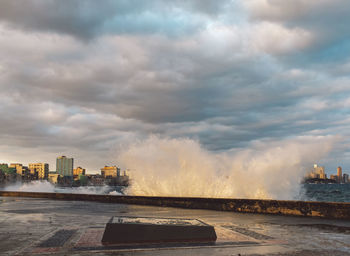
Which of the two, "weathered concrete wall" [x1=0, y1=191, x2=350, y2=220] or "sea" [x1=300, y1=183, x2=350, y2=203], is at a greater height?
"weathered concrete wall" [x1=0, y1=191, x2=350, y2=220]

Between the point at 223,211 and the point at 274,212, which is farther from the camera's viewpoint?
the point at 223,211

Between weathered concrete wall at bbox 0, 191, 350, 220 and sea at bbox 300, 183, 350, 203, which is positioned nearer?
weathered concrete wall at bbox 0, 191, 350, 220

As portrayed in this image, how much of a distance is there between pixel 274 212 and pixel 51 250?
9.49 meters

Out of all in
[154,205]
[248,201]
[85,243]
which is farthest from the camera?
[154,205]

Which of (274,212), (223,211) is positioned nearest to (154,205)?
(223,211)

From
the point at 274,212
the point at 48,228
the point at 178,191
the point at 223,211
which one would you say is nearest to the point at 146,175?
the point at 178,191

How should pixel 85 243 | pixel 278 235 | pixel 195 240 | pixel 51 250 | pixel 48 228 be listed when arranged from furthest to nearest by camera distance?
pixel 48 228, pixel 278 235, pixel 195 240, pixel 85 243, pixel 51 250

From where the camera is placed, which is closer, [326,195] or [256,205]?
[256,205]

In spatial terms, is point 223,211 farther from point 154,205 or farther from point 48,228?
point 48,228

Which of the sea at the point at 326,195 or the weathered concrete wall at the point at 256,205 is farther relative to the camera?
the sea at the point at 326,195

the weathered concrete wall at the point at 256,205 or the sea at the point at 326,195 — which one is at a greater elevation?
the weathered concrete wall at the point at 256,205

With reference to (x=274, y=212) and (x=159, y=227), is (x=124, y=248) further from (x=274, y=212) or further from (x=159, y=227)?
(x=274, y=212)

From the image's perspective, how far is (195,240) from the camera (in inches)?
250

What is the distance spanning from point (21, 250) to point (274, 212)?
978 cm
